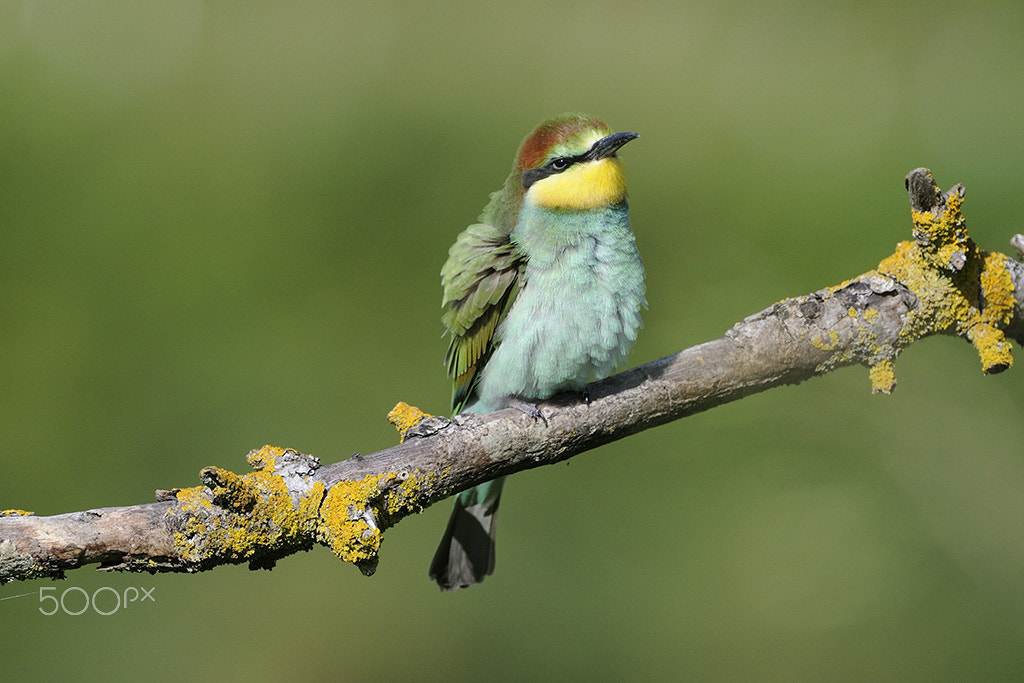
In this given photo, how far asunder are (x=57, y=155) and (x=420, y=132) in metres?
1.29

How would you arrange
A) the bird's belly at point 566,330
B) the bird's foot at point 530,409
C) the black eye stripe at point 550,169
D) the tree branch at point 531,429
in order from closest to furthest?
the tree branch at point 531,429 → the bird's foot at point 530,409 → the bird's belly at point 566,330 → the black eye stripe at point 550,169

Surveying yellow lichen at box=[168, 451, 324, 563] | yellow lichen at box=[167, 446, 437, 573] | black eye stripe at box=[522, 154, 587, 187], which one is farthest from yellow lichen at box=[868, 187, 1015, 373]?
yellow lichen at box=[168, 451, 324, 563]

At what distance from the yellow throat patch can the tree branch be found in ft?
1.43

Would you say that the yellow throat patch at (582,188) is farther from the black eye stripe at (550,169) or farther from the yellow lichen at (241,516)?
the yellow lichen at (241,516)

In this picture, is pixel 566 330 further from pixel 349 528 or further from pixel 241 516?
pixel 241 516

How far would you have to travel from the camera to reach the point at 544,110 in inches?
137

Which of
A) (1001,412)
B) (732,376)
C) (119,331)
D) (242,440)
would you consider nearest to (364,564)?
(732,376)

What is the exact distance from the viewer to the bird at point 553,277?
6.74ft

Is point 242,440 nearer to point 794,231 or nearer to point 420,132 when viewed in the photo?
point 420,132

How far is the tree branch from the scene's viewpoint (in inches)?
52.8

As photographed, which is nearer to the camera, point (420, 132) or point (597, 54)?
point (420, 132)

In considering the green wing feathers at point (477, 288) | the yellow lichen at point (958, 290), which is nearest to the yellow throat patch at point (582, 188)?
the green wing feathers at point (477, 288)

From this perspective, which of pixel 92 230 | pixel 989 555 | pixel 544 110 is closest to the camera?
pixel 989 555

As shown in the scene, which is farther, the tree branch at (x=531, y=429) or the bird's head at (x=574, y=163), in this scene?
the bird's head at (x=574, y=163)
